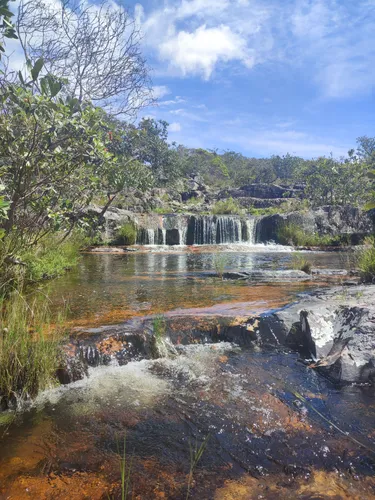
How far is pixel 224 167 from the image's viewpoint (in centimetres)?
6412

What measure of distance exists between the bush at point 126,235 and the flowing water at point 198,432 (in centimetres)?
1634

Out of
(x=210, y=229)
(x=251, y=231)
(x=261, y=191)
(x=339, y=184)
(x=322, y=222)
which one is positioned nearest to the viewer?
(x=210, y=229)

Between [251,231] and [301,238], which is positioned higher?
[251,231]

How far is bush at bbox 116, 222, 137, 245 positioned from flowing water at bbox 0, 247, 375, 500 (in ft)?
53.6

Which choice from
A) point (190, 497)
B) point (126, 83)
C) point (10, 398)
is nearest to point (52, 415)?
point (10, 398)

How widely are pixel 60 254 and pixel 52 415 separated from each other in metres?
7.26

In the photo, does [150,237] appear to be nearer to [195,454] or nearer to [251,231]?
[251,231]

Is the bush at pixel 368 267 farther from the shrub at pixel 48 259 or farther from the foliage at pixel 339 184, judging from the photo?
the foliage at pixel 339 184

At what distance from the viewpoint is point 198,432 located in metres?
2.79

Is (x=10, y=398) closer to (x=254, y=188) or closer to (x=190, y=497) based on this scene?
(x=190, y=497)

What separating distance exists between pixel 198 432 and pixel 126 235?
18473mm

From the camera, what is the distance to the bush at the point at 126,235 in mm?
20684

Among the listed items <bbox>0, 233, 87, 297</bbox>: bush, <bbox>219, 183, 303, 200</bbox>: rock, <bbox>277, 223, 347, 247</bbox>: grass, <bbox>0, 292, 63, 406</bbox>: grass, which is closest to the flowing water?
<bbox>0, 292, 63, 406</bbox>: grass

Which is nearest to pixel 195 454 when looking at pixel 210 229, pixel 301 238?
pixel 301 238
